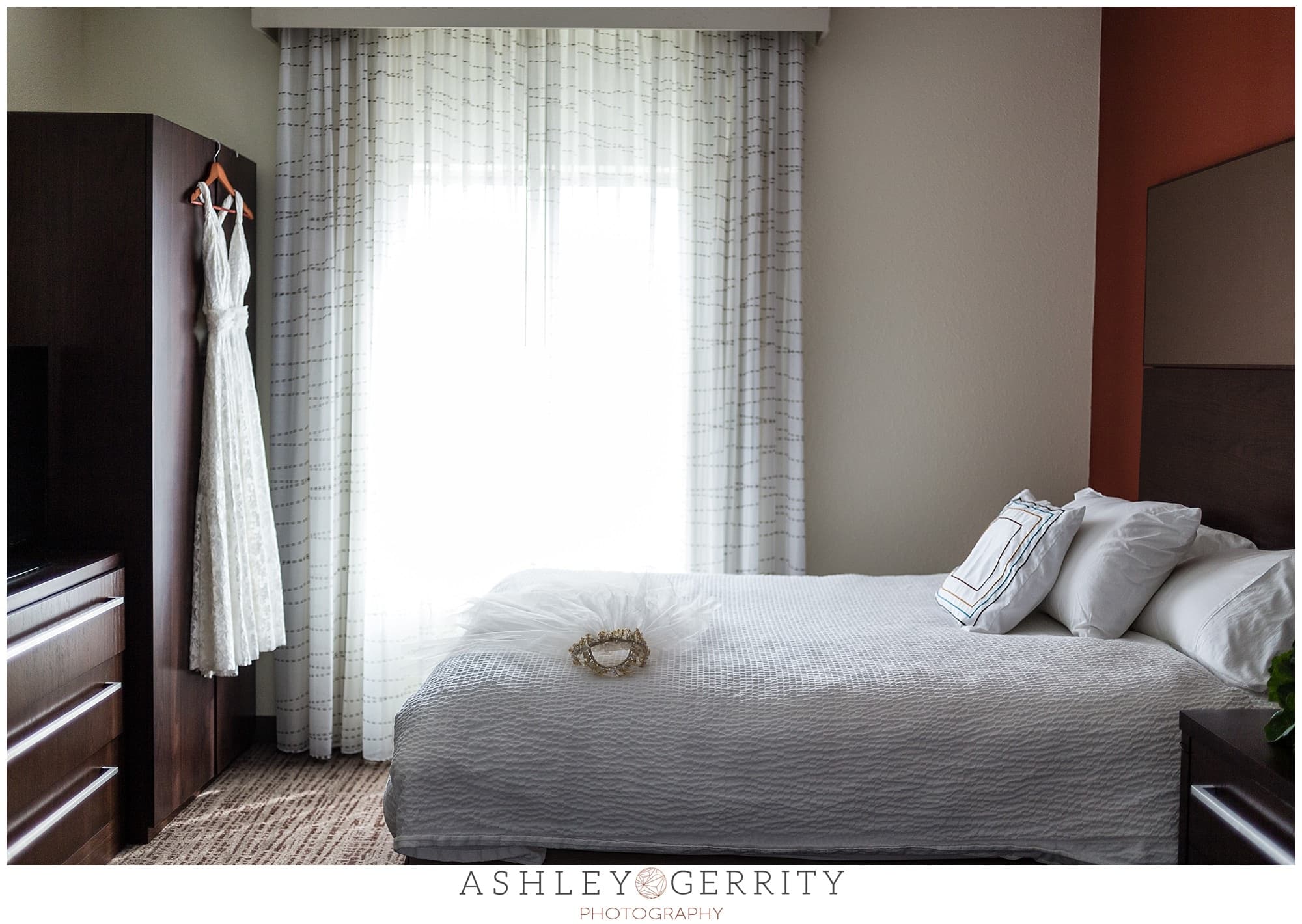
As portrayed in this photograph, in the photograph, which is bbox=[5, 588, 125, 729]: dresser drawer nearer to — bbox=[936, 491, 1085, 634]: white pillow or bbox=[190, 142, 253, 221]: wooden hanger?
bbox=[190, 142, 253, 221]: wooden hanger

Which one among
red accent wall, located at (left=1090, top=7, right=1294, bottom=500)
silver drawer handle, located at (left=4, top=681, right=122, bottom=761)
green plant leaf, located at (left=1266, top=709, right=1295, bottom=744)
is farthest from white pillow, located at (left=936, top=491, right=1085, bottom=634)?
silver drawer handle, located at (left=4, top=681, right=122, bottom=761)

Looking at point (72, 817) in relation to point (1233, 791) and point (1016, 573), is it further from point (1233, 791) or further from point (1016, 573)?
point (1233, 791)

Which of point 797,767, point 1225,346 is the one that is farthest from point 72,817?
point 1225,346

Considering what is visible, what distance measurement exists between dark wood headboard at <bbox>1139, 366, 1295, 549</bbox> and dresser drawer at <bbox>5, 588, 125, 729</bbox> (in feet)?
9.25

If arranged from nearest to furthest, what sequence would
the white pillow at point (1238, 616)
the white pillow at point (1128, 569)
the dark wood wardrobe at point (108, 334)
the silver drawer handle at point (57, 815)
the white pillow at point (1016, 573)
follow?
the white pillow at point (1238, 616) → the silver drawer handle at point (57, 815) → the white pillow at point (1128, 569) → the white pillow at point (1016, 573) → the dark wood wardrobe at point (108, 334)

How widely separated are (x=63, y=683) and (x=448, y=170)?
200 cm

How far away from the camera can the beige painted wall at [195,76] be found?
11.4 ft

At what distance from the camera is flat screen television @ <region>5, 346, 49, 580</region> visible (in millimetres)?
2670

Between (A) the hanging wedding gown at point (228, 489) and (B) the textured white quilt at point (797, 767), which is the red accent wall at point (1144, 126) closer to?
(B) the textured white quilt at point (797, 767)

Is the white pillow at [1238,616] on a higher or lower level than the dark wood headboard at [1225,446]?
lower

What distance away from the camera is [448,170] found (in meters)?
3.50

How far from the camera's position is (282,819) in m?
3.00

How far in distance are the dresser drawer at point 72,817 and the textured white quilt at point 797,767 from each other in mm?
939

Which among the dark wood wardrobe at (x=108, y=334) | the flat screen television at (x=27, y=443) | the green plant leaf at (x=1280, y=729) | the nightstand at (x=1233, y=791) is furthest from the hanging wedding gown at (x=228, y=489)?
the green plant leaf at (x=1280, y=729)
